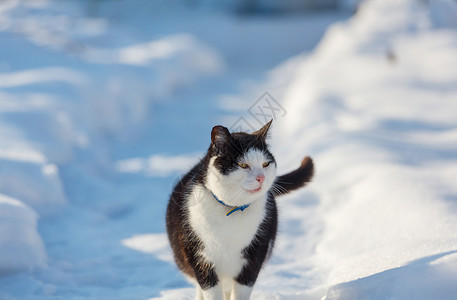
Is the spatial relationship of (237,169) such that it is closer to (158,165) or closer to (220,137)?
(220,137)

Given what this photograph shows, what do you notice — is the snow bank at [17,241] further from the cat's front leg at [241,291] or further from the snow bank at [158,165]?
the snow bank at [158,165]

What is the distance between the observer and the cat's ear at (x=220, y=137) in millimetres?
1614

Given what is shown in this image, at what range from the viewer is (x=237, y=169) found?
1604 mm

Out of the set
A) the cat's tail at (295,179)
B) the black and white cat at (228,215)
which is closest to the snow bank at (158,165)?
the cat's tail at (295,179)

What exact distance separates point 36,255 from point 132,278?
0.48 meters

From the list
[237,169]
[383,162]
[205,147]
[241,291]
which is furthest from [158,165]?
[237,169]

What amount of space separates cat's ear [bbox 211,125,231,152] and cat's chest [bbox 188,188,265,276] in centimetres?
18

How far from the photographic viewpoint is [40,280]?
229cm

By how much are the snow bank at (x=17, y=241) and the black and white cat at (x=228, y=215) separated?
93 cm

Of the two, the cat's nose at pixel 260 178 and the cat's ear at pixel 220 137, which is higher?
the cat's ear at pixel 220 137

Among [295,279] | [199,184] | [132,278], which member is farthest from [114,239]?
[199,184]

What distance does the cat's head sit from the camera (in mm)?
1597

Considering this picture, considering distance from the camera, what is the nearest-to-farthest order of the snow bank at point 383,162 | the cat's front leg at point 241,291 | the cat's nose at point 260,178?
the cat's nose at point 260,178 → the cat's front leg at point 241,291 → the snow bank at point 383,162

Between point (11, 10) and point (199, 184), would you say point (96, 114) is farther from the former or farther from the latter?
point (11, 10)
